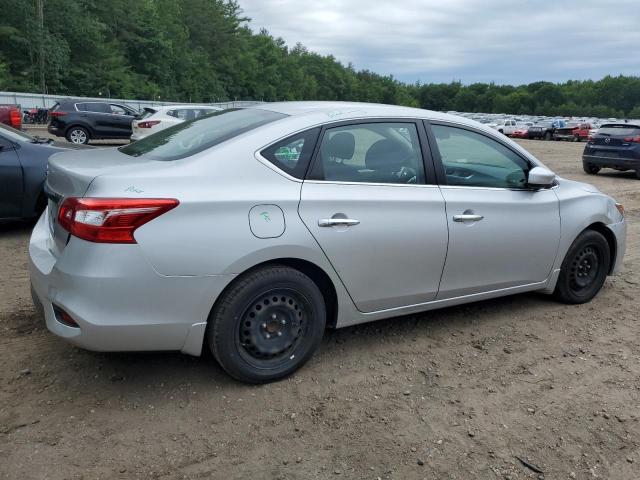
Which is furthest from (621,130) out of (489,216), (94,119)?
(94,119)

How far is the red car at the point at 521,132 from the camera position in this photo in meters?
44.6

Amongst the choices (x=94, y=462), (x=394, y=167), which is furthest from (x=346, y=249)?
(x=94, y=462)

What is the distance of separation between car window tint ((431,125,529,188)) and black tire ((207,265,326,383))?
1.38m

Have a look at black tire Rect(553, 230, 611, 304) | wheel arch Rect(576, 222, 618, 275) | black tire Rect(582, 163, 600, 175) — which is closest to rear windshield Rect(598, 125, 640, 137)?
black tire Rect(582, 163, 600, 175)

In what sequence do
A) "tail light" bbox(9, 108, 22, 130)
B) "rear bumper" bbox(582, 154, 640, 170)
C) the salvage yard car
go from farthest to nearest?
the salvage yard car
"tail light" bbox(9, 108, 22, 130)
"rear bumper" bbox(582, 154, 640, 170)

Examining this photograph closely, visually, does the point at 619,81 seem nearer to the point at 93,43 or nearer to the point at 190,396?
the point at 93,43

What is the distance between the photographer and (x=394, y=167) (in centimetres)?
374

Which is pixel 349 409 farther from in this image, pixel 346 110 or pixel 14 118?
pixel 14 118

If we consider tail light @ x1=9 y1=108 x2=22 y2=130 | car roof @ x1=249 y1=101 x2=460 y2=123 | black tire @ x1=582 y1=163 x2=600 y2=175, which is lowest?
black tire @ x1=582 y1=163 x2=600 y2=175

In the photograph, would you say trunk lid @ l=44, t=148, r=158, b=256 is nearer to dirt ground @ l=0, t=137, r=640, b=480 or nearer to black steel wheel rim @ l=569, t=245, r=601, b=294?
dirt ground @ l=0, t=137, r=640, b=480

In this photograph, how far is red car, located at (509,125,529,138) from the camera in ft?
146

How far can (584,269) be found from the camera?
4863mm

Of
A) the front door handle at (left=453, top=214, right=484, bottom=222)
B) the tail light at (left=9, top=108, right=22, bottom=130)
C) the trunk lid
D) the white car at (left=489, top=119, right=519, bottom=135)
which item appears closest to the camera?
the trunk lid

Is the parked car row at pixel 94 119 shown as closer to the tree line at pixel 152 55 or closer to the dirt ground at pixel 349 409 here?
the dirt ground at pixel 349 409
